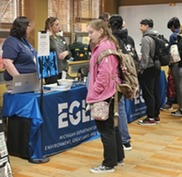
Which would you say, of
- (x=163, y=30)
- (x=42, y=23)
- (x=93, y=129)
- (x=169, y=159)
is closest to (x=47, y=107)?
(x=93, y=129)

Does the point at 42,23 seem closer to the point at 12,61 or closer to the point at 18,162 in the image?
the point at 12,61

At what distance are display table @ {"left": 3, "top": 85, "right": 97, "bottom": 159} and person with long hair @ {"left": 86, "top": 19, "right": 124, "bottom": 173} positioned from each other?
55 centimetres

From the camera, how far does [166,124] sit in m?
4.92

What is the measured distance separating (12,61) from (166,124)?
236 cm

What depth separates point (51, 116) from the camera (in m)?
3.48

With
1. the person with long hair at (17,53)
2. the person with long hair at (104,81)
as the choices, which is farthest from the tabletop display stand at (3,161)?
the person with long hair at (17,53)

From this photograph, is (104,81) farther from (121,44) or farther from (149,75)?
(149,75)

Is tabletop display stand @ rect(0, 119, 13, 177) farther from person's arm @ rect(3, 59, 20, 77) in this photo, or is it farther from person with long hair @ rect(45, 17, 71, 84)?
person with long hair @ rect(45, 17, 71, 84)

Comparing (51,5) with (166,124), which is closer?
(166,124)

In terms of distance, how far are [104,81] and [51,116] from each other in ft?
2.70

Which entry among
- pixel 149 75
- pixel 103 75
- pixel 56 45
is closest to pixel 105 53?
pixel 103 75

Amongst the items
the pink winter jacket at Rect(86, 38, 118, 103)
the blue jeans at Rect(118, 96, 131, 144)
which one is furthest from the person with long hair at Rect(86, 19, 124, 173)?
the blue jeans at Rect(118, 96, 131, 144)

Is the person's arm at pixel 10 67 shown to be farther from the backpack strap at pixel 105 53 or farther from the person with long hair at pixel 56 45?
the backpack strap at pixel 105 53

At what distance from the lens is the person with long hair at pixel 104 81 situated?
2904 millimetres
